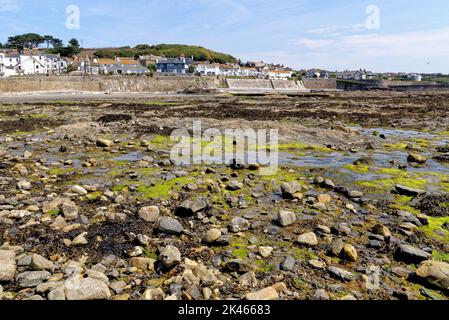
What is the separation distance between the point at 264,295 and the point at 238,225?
10.0ft

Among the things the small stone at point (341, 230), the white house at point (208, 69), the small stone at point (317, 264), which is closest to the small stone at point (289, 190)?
the small stone at point (341, 230)

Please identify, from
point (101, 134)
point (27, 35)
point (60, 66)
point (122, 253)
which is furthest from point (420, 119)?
point (27, 35)

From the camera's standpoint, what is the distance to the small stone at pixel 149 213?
867 centimetres

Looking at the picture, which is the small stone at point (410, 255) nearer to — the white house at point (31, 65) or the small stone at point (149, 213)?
the small stone at point (149, 213)

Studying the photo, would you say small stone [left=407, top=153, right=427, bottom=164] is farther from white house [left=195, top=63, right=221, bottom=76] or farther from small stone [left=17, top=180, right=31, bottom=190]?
white house [left=195, top=63, right=221, bottom=76]

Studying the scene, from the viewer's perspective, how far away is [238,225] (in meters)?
8.40

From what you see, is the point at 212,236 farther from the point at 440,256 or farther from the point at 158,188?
the point at 440,256

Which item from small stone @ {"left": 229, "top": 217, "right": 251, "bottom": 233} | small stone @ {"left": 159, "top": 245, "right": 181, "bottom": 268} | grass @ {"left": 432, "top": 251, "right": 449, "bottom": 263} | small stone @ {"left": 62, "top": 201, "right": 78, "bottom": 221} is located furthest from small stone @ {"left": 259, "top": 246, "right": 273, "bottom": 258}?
small stone @ {"left": 62, "top": 201, "right": 78, "bottom": 221}

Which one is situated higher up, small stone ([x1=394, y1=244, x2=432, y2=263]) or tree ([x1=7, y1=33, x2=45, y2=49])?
tree ([x1=7, y1=33, x2=45, y2=49])

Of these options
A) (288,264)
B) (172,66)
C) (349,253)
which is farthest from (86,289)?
(172,66)

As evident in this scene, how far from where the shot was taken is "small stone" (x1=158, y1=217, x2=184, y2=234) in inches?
313

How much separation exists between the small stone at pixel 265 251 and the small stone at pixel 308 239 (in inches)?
28.7

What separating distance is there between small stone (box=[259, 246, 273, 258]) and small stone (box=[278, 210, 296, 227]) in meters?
1.33
